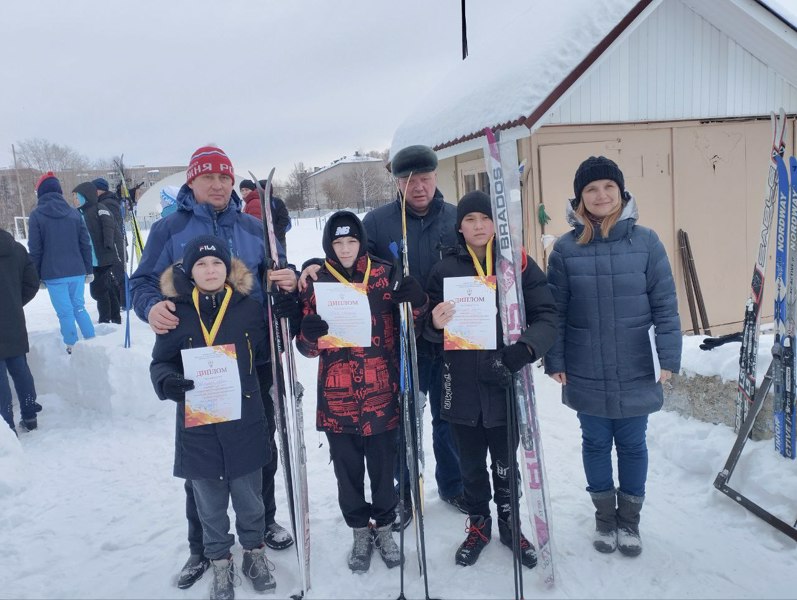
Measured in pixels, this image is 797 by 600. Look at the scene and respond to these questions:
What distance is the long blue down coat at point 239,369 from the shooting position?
2.52m

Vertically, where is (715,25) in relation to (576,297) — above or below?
above

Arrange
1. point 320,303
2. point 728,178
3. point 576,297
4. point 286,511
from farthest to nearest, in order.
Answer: point 728,178
point 286,511
point 576,297
point 320,303

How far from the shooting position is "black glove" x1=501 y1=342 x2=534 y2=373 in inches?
97.8

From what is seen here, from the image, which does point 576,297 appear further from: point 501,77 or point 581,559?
point 501,77

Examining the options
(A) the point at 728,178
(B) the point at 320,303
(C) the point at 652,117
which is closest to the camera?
(B) the point at 320,303

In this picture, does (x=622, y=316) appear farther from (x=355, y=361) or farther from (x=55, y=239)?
(x=55, y=239)

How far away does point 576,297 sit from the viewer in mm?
2822

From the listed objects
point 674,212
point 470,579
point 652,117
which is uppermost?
point 652,117

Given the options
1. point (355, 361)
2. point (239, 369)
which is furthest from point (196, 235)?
point (355, 361)

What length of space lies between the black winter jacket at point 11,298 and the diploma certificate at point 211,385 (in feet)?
10.7

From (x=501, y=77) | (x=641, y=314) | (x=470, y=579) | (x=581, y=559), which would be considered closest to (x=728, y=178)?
(x=501, y=77)

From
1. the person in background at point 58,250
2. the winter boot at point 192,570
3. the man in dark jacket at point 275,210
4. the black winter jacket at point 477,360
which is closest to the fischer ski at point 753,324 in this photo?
the black winter jacket at point 477,360

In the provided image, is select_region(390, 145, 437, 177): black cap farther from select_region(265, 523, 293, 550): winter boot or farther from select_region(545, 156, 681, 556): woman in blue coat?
select_region(265, 523, 293, 550): winter boot

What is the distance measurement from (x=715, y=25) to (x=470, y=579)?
683 centimetres
